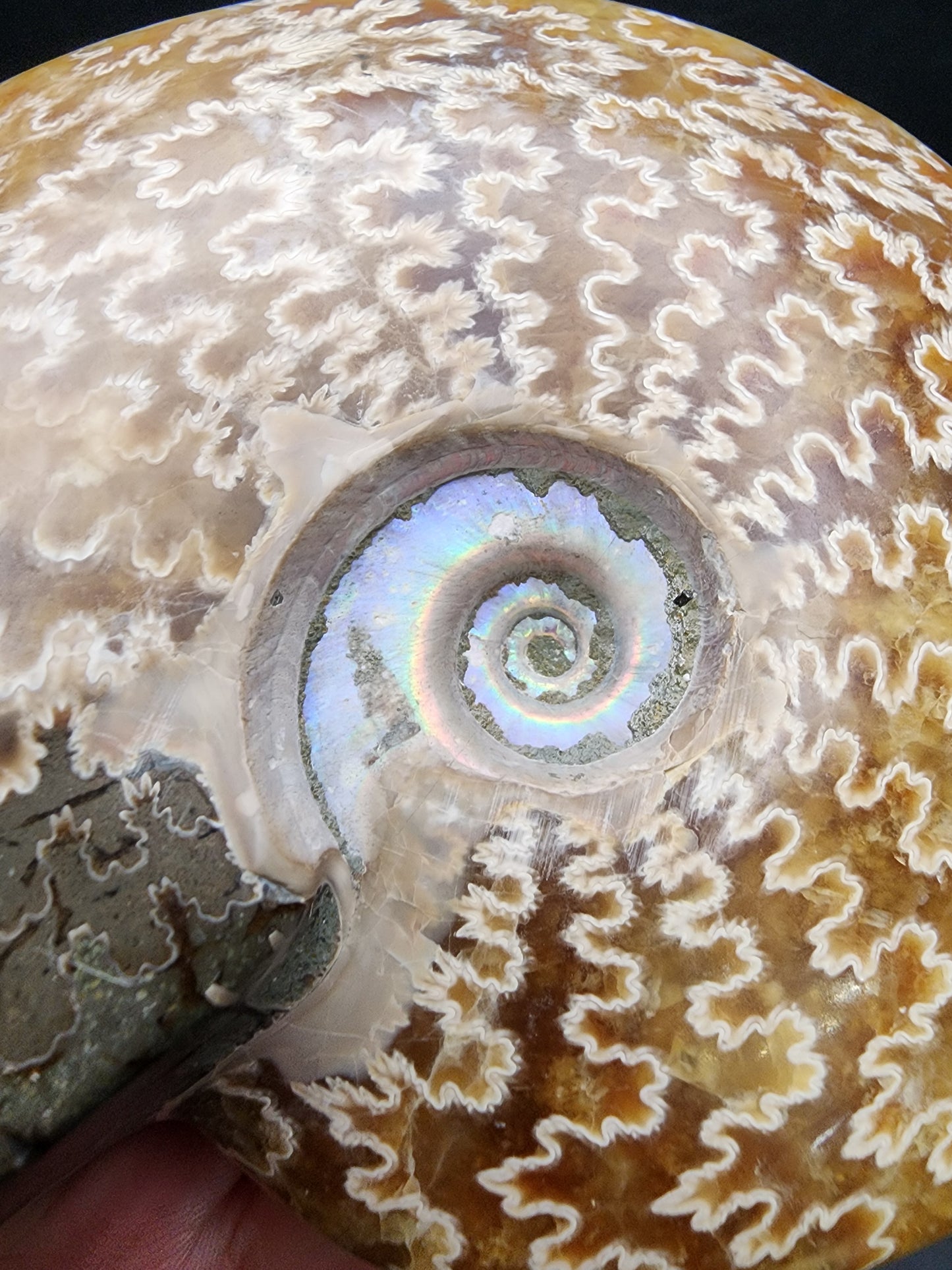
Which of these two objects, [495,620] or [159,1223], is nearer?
[495,620]

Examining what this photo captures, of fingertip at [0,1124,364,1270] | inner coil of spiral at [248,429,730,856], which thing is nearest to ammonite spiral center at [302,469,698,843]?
inner coil of spiral at [248,429,730,856]

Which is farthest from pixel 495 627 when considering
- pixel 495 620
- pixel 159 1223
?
pixel 159 1223

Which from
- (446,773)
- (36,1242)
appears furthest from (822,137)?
(36,1242)

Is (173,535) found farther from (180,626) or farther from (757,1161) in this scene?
(757,1161)

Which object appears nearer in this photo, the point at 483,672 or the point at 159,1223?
the point at 483,672

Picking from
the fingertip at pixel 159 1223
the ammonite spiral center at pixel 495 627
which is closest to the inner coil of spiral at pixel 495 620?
the ammonite spiral center at pixel 495 627

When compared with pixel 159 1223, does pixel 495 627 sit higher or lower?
higher

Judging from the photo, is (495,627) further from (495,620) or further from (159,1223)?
(159,1223)

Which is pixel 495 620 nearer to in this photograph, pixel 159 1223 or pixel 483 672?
pixel 483 672

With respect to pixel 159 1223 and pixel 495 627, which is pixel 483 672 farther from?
pixel 159 1223
